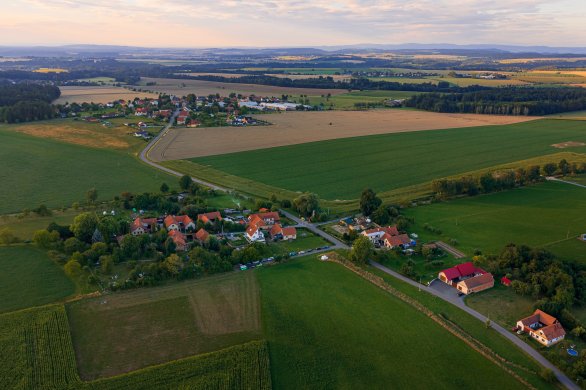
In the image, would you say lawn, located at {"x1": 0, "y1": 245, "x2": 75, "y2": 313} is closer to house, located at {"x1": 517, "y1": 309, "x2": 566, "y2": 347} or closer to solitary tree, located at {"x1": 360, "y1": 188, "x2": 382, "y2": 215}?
solitary tree, located at {"x1": 360, "y1": 188, "x2": 382, "y2": 215}

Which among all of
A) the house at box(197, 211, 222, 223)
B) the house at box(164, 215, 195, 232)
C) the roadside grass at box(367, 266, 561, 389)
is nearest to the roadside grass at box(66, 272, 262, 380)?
the house at box(164, 215, 195, 232)

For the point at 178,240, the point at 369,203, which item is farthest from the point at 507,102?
the point at 178,240

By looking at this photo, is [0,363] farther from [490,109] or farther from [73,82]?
[73,82]

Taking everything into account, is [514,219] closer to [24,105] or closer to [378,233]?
[378,233]

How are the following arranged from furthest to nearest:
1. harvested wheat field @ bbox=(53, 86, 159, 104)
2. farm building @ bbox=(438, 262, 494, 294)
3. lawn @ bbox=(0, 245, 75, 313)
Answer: harvested wheat field @ bbox=(53, 86, 159, 104)
farm building @ bbox=(438, 262, 494, 294)
lawn @ bbox=(0, 245, 75, 313)

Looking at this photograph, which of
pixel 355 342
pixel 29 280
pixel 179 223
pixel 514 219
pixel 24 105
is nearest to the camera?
pixel 355 342

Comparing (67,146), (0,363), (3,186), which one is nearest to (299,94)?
(67,146)
